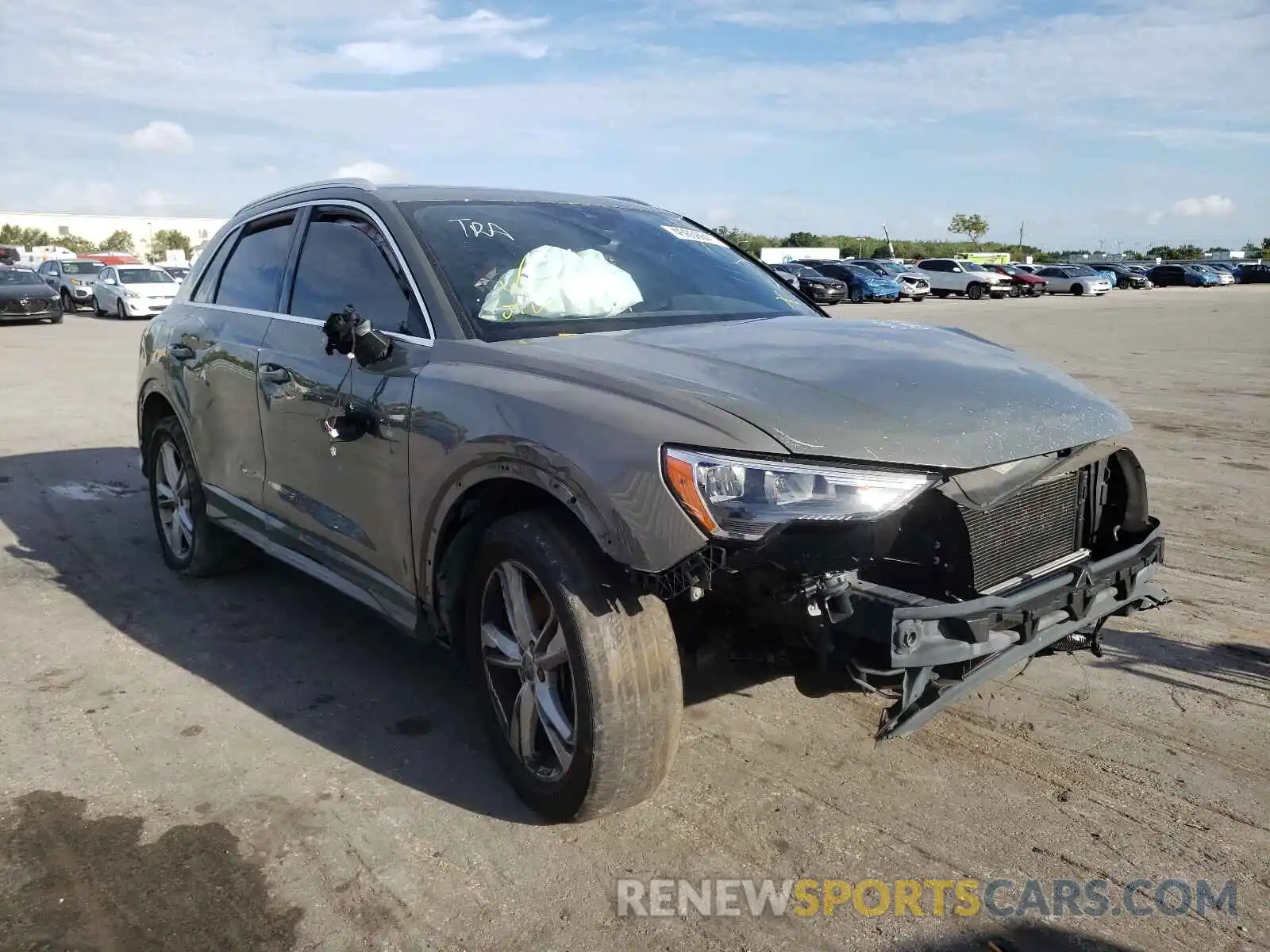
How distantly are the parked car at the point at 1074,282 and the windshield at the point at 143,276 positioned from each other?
39.5 metres

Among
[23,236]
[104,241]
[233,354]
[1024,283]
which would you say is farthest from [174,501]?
[104,241]

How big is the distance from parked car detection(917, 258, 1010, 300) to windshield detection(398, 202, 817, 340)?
43951mm

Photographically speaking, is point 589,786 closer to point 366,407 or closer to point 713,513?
point 713,513

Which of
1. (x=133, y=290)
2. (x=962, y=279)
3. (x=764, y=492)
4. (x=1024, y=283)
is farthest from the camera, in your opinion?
(x=1024, y=283)

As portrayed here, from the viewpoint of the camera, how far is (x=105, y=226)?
121 metres

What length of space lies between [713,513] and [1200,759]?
6.72 ft

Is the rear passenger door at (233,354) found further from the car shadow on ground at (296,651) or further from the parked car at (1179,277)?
the parked car at (1179,277)

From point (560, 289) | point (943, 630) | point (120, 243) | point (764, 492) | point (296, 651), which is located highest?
point (120, 243)

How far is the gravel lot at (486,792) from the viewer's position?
265cm

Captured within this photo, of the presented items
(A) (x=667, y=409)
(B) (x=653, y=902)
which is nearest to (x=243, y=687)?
(B) (x=653, y=902)

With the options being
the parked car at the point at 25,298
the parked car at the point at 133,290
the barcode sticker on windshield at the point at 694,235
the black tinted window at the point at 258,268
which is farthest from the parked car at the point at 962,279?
the black tinted window at the point at 258,268

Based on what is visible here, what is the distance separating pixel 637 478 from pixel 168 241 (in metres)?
122

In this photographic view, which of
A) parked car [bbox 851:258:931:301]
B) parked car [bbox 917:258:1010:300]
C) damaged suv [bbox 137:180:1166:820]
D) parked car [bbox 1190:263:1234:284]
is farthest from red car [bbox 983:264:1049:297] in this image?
damaged suv [bbox 137:180:1166:820]

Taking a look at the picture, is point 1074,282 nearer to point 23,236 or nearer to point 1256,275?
point 1256,275
